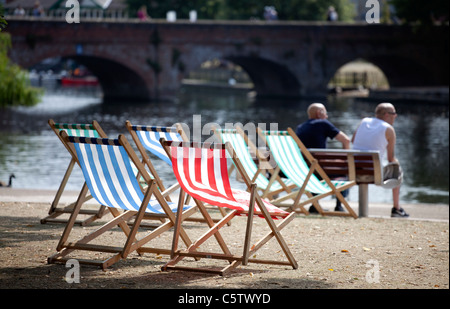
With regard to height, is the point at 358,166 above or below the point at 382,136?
below

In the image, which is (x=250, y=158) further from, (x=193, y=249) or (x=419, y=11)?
(x=419, y=11)

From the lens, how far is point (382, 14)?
58406mm

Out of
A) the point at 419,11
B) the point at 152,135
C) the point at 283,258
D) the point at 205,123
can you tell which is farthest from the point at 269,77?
the point at 283,258

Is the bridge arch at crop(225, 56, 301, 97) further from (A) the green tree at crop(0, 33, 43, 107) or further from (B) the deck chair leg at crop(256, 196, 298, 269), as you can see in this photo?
(B) the deck chair leg at crop(256, 196, 298, 269)

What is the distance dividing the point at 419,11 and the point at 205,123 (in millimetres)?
19548

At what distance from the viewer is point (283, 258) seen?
Answer: 6.15 metres

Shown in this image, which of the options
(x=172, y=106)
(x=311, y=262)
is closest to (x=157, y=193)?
(x=311, y=262)

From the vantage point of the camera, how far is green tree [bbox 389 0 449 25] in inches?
1697

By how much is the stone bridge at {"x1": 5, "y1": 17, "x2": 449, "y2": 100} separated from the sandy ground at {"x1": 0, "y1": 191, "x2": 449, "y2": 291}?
105 feet

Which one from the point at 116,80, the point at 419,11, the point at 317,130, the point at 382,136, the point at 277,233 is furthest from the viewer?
the point at 116,80

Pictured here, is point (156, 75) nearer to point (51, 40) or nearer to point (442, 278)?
point (51, 40)

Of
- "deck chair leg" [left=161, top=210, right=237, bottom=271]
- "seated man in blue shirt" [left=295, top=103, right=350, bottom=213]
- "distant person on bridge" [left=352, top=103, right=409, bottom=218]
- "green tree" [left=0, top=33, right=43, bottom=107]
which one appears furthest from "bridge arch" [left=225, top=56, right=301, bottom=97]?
"deck chair leg" [left=161, top=210, right=237, bottom=271]

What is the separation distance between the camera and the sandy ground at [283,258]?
5215 millimetres

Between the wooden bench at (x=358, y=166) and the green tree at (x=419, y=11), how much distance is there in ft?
114
